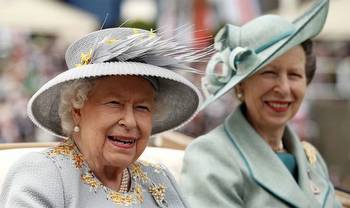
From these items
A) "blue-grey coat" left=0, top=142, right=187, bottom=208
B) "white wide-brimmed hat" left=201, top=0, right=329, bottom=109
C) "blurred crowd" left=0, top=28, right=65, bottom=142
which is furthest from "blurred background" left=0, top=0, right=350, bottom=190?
"blue-grey coat" left=0, top=142, right=187, bottom=208

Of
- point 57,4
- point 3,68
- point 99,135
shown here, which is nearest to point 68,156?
point 99,135

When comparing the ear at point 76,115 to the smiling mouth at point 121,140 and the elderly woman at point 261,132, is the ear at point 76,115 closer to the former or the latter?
the smiling mouth at point 121,140

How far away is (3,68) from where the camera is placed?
42.4ft

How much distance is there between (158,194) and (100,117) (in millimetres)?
343

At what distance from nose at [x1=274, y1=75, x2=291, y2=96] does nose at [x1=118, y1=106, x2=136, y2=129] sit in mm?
989

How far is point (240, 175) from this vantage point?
2.89 metres

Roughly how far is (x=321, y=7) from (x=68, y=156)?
1.27 m

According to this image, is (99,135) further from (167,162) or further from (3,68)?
(3,68)

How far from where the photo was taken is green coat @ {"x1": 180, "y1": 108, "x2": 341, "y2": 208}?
285 centimetres

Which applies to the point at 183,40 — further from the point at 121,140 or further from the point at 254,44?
the point at 254,44

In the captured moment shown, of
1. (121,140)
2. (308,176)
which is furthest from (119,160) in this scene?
(308,176)

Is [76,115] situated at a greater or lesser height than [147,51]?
lesser

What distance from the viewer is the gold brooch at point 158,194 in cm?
239

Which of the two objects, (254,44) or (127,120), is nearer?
(127,120)
